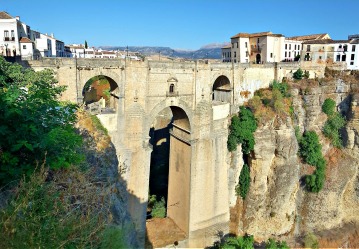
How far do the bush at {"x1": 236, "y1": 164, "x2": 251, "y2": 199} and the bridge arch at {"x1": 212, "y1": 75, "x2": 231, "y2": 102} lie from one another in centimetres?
622

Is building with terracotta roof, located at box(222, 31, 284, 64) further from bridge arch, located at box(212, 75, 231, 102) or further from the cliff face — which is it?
bridge arch, located at box(212, 75, 231, 102)

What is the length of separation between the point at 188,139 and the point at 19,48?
20.2 meters

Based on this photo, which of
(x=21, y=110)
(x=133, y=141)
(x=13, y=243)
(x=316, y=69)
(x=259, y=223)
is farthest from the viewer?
(x=316, y=69)

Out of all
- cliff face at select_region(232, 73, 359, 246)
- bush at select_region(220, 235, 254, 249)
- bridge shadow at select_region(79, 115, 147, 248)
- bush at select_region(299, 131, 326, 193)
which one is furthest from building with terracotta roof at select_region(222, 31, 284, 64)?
bridge shadow at select_region(79, 115, 147, 248)

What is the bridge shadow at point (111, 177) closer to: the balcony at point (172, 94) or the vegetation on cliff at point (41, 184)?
the vegetation on cliff at point (41, 184)

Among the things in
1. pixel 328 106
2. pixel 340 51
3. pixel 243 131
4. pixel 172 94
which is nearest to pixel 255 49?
pixel 340 51

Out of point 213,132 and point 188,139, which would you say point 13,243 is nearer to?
point 188,139

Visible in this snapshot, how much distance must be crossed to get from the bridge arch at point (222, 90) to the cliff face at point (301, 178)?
4.09 meters

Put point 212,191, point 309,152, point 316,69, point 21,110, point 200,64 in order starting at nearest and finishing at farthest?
point 21,110 < point 200,64 < point 212,191 < point 309,152 < point 316,69

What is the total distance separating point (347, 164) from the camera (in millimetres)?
29609

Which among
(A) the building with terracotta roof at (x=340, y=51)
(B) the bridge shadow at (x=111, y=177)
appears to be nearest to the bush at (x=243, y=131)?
(B) the bridge shadow at (x=111, y=177)

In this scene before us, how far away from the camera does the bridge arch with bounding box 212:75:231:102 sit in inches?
1040

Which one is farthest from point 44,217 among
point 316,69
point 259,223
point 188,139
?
point 316,69

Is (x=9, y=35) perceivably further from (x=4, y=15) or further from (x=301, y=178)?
(x=301, y=178)
